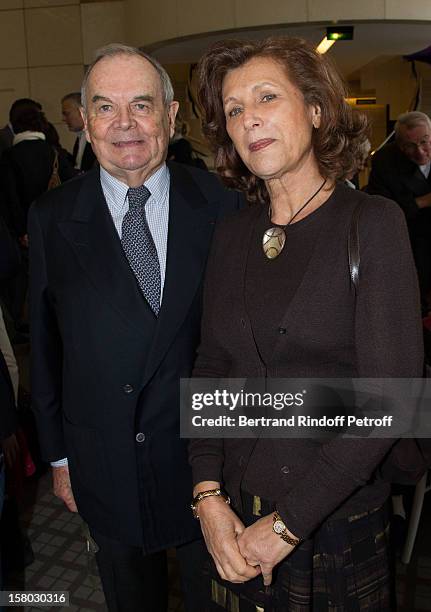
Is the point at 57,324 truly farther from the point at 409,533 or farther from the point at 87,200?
the point at 409,533

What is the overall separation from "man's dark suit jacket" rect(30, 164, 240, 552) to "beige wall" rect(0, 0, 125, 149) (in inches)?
351

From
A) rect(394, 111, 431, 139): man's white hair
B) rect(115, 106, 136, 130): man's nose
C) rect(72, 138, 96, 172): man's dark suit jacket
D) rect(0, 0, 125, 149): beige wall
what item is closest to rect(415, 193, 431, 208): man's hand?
rect(394, 111, 431, 139): man's white hair

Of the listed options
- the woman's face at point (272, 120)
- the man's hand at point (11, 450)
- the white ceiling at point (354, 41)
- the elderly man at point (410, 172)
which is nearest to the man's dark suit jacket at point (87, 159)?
the elderly man at point (410, 172)

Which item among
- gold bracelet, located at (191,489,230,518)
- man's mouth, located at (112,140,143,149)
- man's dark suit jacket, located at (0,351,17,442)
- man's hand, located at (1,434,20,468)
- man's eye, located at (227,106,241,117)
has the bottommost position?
man's hand, located at (1,434,20,468)

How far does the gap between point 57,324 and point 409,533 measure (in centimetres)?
174

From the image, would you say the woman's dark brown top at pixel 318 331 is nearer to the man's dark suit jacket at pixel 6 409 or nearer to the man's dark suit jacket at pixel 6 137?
the man's dark suit jacket at pixel 6 409

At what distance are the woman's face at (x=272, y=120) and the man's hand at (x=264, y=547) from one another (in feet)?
2.42

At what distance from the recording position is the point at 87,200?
1.58m

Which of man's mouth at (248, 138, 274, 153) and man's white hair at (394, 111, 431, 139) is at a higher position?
man's white hair at (394, 111, 431, 139)

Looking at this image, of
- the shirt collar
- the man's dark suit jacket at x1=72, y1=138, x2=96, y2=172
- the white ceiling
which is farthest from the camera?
the white ceiling

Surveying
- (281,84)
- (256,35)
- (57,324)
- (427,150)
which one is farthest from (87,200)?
(256,35)

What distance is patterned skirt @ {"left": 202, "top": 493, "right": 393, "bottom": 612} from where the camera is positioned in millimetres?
1246

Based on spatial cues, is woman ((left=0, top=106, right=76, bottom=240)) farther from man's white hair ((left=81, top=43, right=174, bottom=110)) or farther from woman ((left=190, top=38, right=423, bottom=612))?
woman ((left=190, top=38, right=423, bottom=612))

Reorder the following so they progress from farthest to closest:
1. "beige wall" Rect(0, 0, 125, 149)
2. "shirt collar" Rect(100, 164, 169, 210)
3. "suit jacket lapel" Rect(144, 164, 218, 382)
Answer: "beige wall" Rect(0, 0, 125, 149)
"shirt collar" Rect(100, 164, 169, 210)
"suit jacket lapel" Rect(144, 164, 218, 382)
